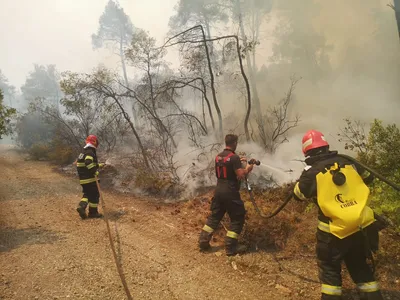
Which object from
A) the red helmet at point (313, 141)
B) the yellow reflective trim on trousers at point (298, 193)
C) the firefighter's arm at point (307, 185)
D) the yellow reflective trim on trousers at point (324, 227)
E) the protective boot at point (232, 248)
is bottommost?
the protective boot at point (232, 248)

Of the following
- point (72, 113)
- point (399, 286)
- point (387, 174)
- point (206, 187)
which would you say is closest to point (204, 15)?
point (72, 113)

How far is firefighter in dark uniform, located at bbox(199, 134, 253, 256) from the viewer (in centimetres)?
410

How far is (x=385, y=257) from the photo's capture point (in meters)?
3.37

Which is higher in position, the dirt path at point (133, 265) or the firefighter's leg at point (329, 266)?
the firefighter's leg at point (329, 266)

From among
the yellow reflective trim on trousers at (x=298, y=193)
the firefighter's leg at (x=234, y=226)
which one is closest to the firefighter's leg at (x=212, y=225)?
the firefighter's leg at (x=234, y=226)

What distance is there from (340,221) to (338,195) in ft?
0.75

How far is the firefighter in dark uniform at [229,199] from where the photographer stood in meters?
4.10

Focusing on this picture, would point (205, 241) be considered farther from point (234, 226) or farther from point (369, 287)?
point (369, 287)

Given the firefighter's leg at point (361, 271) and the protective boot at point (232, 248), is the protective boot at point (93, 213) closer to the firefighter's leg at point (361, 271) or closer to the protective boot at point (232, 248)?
the protective boot at point (232, 248)

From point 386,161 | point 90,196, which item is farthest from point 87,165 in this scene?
point 386,161

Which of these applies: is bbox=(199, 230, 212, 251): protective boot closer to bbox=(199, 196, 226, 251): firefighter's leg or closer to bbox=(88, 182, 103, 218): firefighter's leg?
bbox=(199, 196, 226, 251): firefighter's leg

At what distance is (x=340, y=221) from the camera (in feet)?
7.91

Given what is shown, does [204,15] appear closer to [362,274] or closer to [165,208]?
[165,208]

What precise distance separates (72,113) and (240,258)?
45.1ft
